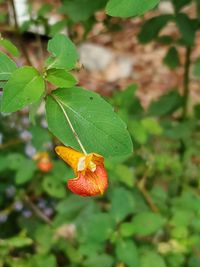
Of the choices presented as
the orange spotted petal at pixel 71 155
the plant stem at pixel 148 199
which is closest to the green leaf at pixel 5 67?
the orange spotted petal at pixel 71 155

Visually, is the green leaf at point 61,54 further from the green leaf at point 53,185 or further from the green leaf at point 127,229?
the green leaf at point 53,185

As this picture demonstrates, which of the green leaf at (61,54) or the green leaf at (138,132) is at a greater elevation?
the green leaf at (61,54)

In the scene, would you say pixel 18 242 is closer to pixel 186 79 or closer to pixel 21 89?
pixel 186 79

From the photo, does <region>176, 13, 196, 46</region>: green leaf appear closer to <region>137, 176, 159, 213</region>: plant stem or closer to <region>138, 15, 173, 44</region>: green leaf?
<region>138, 15, 173, 44</region>: green leaf

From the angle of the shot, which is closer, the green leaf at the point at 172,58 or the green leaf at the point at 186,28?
the green leaf at the point at 186,28

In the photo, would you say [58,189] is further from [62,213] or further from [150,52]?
[150,52]
